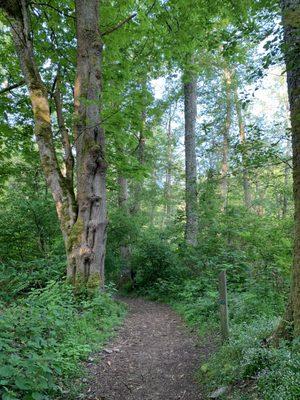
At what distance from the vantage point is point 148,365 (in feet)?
15.3

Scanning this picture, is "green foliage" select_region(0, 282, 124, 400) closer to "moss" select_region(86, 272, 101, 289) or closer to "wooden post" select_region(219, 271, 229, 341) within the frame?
"moss" select_region(86, 272, 101, 289)

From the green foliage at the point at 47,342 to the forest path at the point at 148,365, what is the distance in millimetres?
326

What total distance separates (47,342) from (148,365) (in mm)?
1667

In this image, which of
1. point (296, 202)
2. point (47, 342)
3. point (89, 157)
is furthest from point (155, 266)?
point (296, 202)

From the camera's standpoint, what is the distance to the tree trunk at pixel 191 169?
11516 millimetres

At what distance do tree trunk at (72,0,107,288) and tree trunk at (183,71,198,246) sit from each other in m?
4.44

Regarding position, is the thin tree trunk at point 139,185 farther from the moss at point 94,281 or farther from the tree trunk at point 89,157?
the moss at point 94,281

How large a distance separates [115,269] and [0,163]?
6.09 m

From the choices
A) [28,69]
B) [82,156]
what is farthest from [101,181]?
[28,69]

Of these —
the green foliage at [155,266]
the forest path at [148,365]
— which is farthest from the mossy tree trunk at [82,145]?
the green foliage at [155,266]

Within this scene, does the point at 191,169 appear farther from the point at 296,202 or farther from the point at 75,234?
the point at 296,202

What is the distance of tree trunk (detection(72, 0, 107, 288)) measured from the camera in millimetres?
7047

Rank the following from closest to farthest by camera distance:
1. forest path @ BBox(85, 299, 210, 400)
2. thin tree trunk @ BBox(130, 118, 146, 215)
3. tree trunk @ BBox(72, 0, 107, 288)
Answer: forest path @ BBox(85, 299, 210, 400)
tree trunk @ BBox(72, 0, 107, 288)
thin tree trunk @ BBox(130, 118, 146, 215)

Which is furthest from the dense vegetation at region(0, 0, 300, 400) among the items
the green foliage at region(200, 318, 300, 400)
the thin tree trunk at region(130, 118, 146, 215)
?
the thin tree trunk at region(130, 118, 146, 215)
